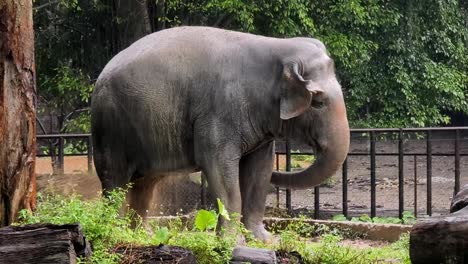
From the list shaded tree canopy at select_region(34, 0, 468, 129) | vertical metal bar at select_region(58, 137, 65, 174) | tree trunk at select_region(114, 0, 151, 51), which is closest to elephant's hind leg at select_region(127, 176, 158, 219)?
vertical metal bar at select_region(58, 137, 65, 174)

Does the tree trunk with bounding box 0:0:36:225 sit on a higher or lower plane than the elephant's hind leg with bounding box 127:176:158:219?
higher

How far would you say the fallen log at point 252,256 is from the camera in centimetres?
525

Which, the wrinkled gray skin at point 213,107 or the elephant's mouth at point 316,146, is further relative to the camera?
the elephant's mouth at point 316,146

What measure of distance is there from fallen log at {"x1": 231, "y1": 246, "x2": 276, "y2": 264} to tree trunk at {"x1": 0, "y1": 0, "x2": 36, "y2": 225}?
1418mm

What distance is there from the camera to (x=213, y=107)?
22.8 ft

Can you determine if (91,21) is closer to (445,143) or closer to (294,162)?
(294,162)

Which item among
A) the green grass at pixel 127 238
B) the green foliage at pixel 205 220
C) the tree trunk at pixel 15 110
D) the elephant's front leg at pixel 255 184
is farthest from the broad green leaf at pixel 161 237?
the elephant's front leg at pixel 255 184

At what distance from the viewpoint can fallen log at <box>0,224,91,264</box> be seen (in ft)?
14.5

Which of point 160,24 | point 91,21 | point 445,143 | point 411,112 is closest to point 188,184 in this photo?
point 160,24

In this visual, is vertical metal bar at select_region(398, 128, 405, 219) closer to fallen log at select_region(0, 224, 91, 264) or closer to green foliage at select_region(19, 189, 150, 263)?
green foliage at select_region(19, 189, 150, 263)

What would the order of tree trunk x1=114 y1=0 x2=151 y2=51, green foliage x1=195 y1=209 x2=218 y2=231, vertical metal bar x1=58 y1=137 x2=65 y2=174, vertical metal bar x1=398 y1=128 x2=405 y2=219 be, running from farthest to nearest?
tree trunk x1=114 y1=0 x2=151 y2=51 < vertical metal bar x1=58 y1=137 x2=65 y2=174 < vertical metal bar x1=398 y1=128 x2=405 y2=219 < green foliage x1=195 y1=209 x2=218 y2=231

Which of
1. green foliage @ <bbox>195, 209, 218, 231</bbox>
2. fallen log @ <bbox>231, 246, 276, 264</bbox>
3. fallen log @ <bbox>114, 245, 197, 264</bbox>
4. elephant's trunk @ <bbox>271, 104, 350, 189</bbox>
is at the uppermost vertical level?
elephant's trunk @ <bbox>271, 104, 350, 189</bbox>

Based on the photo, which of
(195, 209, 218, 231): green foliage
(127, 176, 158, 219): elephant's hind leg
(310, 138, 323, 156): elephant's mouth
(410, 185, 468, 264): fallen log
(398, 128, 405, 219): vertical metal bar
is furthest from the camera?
(398, 128, 405, 219): vertical metal bar

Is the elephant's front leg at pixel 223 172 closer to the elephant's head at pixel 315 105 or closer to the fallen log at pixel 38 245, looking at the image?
the elephant's head at pixel 315 105
